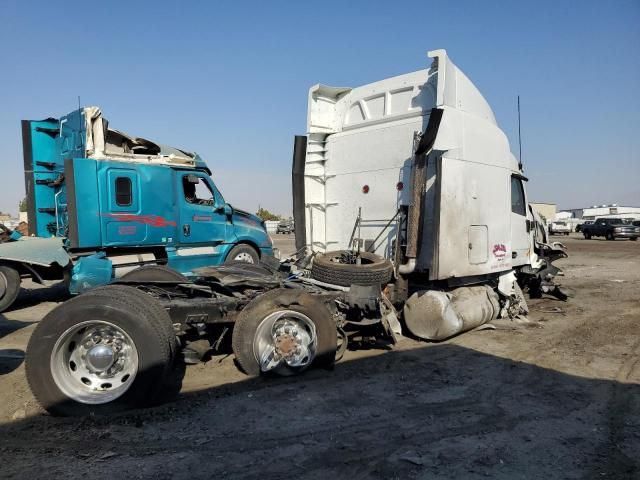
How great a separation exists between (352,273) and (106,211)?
16.9 ft

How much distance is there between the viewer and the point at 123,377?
3.78 meters

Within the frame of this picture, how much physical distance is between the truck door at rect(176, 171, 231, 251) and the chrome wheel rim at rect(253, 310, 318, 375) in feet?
17.9

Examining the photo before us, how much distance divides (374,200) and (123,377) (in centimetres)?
431

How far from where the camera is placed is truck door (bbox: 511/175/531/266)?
770 centimetres

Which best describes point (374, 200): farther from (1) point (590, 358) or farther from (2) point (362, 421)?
(2) point (362, 421)

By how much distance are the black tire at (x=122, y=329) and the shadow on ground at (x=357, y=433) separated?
118mm

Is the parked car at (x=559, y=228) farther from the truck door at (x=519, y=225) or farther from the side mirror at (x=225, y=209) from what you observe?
the side mirror at (x=225, y=209)

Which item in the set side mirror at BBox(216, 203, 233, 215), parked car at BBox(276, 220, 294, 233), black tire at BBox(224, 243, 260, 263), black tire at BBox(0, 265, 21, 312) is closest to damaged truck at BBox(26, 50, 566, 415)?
black tire at BBox(224, 243, 260, 263)

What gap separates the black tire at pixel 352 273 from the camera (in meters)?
5.64

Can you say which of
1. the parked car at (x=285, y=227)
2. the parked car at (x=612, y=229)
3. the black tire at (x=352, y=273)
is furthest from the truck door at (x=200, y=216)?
the parked car at (x=285, y=227)

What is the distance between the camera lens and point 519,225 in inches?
310

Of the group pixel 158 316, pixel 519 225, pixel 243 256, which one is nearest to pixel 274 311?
pixel 158 316

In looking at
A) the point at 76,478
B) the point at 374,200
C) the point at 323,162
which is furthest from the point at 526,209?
the point at 76,478

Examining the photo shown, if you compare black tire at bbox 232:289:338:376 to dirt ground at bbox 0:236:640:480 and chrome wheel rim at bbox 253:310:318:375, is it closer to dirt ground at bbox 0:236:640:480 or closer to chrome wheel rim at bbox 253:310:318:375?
chrome wheel rim at bbox 253:310:318:375
